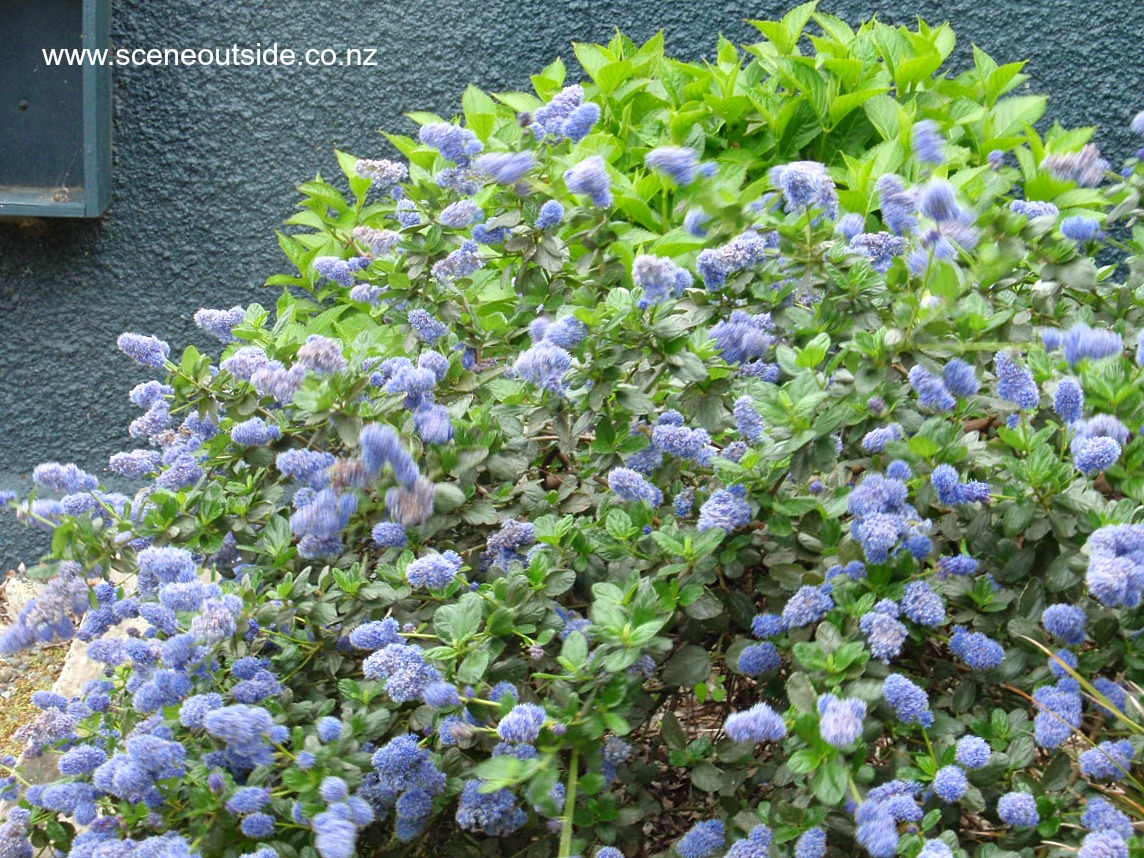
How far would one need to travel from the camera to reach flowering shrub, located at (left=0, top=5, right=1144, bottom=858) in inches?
42.8

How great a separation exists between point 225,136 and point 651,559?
8.66 ft

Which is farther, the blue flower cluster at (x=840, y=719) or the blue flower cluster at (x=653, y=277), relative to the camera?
the blue flower cluster at (x=653, y=277)

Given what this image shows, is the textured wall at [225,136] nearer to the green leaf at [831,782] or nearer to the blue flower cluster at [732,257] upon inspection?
the blue flower cluster at [732,257]

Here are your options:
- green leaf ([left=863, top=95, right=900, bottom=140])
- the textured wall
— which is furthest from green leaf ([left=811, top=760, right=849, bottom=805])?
the textured wall

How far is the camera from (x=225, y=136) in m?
3.37

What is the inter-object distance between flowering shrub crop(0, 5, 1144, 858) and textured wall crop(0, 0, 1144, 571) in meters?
1.94

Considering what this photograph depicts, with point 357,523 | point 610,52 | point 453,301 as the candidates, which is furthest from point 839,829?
point 610,52

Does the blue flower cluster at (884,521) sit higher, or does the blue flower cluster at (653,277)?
the blue flower cluster at (653,277)

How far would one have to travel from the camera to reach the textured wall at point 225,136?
10.8 ft

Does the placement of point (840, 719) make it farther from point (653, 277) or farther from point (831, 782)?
point (653, 277)

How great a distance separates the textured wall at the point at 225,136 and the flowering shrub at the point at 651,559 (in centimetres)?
194

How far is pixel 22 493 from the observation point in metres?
3.37

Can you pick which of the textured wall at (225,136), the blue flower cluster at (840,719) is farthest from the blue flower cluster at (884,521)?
the textured wall at (225,136)

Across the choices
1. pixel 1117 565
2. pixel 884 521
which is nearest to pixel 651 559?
pixel 884 521
